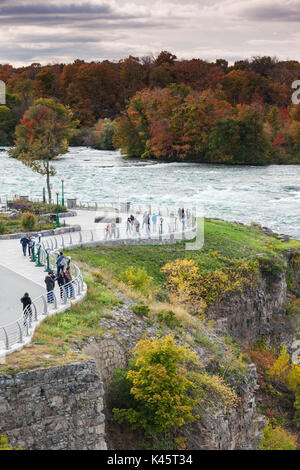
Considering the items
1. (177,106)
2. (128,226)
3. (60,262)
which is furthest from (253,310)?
(177,106)

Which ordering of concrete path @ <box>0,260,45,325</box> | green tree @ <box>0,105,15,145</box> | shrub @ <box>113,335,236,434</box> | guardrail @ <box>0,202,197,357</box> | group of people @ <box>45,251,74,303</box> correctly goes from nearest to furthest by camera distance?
shrub @ <box>113,335,236,434</box>
guardrail @ <box>0,202,197,357</box>
concrete path @ <box>0,260,45,325</box>
group of people @ <box>45,251,74,303</box>
green tree @ <box>0,105,15,145</box>

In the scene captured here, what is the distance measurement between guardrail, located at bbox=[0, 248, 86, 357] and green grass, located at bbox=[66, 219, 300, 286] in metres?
4.84

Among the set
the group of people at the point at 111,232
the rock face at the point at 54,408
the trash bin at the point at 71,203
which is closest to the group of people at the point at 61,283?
the rock face at the point at 54,408

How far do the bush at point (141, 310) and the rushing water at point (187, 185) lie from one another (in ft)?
79.6

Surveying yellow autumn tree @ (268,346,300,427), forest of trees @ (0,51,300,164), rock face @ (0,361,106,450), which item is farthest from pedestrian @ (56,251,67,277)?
forest of trees @ (0,51,300,164)

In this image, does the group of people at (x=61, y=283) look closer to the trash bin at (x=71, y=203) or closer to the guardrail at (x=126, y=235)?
the guardrail at (x=126, y=235)

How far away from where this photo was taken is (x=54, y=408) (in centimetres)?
1346

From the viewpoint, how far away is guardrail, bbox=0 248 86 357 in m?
14.7

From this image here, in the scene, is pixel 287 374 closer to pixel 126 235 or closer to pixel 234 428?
pixel 234 428

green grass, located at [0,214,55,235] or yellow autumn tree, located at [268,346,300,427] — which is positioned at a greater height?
green grass, located at [0,214,55,235]

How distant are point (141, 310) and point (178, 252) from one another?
34.5 ft

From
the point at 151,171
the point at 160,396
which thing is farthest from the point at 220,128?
the point at 160,396

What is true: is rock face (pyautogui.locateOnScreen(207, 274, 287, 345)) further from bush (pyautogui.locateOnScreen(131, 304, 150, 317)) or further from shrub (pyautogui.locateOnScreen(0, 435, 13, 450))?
shrub (pyautogui.locateOnScreen(0, 435, 13, 450))
